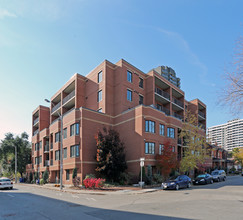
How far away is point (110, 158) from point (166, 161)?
7.66 metres

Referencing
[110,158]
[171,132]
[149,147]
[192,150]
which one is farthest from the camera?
[171,132]

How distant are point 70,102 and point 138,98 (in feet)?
42.2

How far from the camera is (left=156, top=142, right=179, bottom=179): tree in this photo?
28.2 metres

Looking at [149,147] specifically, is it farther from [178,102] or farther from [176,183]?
[178,102]

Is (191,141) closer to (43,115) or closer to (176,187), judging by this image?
(176,187)

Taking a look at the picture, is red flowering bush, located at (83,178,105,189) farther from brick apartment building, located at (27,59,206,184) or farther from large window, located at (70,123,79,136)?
large window, located at (70,123,79,136)

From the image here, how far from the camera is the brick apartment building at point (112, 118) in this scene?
29203 mm

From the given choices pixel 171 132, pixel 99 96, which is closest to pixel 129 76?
pixel 99 96

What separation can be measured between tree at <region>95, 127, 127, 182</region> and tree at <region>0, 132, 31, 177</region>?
106 feet

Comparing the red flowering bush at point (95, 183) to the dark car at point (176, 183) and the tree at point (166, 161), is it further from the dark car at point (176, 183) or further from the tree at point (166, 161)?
the tree at point (166, 161)

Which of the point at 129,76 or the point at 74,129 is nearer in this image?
the point at 74,129

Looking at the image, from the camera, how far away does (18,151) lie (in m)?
52.1

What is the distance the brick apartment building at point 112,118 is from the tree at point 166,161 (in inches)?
35.8

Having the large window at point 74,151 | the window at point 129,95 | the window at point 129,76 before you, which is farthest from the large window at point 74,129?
the window at point 129,76
